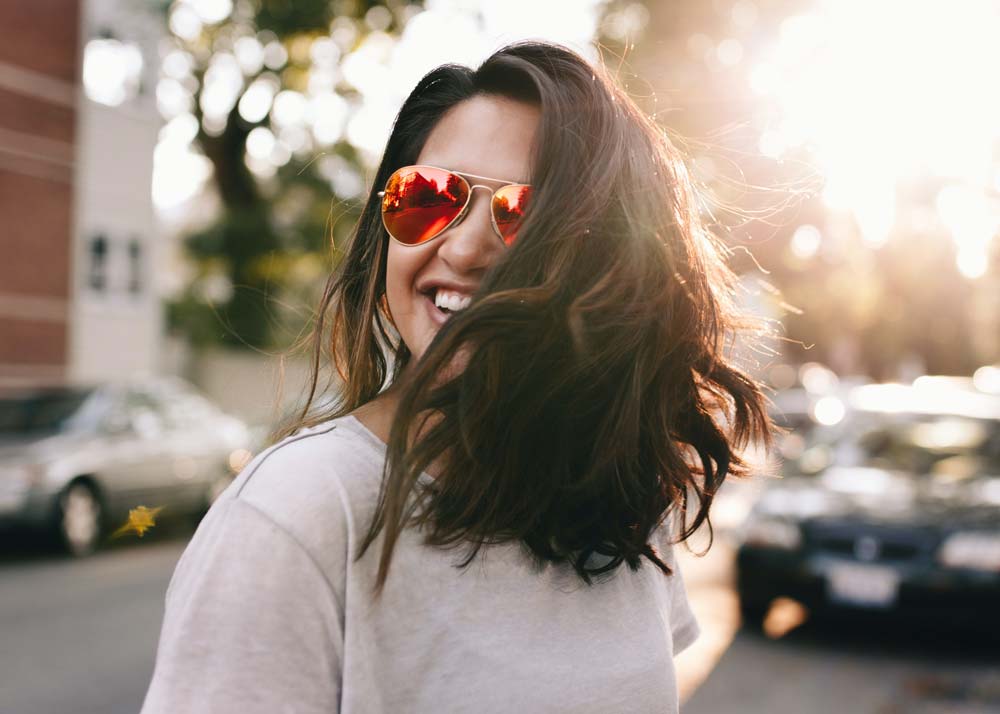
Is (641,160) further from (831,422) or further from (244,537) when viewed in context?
(831,422)

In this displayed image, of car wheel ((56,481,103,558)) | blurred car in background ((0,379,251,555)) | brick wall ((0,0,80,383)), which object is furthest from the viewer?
brick wall ((0,0,80,383))

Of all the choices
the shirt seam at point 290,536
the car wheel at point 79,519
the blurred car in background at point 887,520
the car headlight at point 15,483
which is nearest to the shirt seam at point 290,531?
the shirt seam at point 290,536

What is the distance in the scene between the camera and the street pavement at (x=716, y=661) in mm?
5887

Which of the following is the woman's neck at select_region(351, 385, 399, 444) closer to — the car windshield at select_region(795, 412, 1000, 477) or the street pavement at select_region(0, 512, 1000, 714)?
the street pavement at select_region(0, 512, 1000, 714)

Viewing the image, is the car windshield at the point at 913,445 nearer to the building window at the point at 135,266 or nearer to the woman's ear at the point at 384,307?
the woman's ear at the point at 384,307

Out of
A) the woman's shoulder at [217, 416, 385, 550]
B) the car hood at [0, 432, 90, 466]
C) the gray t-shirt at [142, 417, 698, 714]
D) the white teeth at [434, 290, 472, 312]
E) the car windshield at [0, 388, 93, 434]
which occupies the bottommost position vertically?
the car hood at [0, 432, 90, 466]

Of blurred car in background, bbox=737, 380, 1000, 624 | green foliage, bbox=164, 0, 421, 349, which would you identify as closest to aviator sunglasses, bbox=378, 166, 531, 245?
blurred car in background, bbox=737, 380, 1000, 624

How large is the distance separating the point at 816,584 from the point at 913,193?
5567 millimetres

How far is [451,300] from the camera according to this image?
1.58 metres

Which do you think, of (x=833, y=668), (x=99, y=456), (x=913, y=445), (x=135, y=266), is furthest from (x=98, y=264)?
(x=833, y=668)

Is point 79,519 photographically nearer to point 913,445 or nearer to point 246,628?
point 913,445

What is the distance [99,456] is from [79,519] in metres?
0.68

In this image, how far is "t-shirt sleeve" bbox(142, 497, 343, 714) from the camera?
112cm

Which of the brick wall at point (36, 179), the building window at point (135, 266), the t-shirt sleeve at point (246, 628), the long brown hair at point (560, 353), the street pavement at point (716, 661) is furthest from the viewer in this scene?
the building window at point (135, 266)
